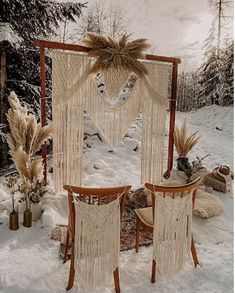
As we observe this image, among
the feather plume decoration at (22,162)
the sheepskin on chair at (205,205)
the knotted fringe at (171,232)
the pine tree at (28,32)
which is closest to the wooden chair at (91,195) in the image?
the knotted fringe at (171,232)

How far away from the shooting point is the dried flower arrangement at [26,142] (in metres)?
3.12

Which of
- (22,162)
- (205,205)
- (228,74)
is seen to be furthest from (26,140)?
(228,74)

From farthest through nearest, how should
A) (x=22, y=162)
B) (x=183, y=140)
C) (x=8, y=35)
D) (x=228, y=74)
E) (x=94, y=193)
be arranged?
(x=228, y=74) < (x=183, y=140) < (x=8, y=35) < (x=22, y=162) < (x=94, y=193)

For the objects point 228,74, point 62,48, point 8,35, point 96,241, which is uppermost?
point 228,74

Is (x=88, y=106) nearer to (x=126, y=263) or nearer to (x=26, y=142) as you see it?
(x=26, y=142)

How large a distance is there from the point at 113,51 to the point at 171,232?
210 centimetres

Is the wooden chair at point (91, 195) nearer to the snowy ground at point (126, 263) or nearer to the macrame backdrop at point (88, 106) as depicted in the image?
the snowy ground at point (126, 263)

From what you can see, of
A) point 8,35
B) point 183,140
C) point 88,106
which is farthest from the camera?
point 183,140

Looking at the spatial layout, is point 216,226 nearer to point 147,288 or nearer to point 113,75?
point 147,288

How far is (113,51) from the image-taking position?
3488 mm

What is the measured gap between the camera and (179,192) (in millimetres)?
2188

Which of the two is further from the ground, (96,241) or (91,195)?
(91,195)

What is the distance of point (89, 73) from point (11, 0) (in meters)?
2.07

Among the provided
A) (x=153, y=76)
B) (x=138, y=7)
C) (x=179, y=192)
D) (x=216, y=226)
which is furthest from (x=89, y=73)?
(x=138, y=7)
